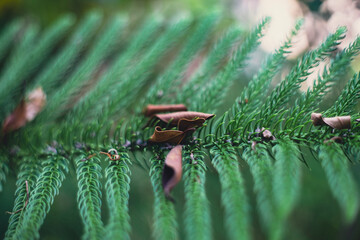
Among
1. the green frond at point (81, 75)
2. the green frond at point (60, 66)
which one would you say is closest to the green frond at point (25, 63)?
the green frond at point (60, 66)

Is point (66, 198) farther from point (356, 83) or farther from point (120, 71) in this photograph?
point (356, 83)

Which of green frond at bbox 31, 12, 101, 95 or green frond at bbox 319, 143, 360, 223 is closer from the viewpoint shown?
green frond at bbox 319, 143, 360, 223

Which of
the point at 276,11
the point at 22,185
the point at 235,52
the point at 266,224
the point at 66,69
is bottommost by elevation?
the point at 266,224

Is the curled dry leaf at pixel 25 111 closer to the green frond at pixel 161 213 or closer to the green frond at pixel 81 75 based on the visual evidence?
the green frond at pixel 81 75

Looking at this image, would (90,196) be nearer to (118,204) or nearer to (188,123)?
(118,204)

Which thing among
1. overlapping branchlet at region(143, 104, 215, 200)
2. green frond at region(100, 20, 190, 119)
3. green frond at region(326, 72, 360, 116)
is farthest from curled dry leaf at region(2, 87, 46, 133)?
green frond at region(326, 72, 360, 116)

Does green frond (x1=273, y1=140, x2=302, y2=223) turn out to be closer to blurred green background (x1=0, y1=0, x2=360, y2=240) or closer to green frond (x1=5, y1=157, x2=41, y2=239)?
blurred green background (x1=0, y1=0, x2=360, y2=240)

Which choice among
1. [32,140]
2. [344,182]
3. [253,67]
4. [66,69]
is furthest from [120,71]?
[253,67]
